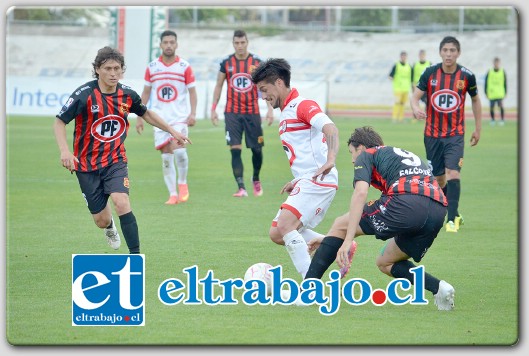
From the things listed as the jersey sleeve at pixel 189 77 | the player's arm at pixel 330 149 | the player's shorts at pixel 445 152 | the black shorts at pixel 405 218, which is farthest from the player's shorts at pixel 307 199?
the jersey sleeve at pixel 189 77

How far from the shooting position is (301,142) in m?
8.35

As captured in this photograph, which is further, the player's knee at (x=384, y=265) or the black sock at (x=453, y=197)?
the black sock at (x=453, y=197)

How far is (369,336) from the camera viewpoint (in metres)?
6.84

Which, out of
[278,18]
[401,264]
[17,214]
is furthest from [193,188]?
[278,18]

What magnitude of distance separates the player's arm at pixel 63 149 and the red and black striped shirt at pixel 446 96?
15.4ft

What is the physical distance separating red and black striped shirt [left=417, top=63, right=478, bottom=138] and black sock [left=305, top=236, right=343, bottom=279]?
4.76 meters

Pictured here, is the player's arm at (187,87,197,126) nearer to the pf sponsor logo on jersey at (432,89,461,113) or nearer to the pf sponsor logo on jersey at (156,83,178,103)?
the pf sponsor logo on jersey at (156,83,178,103)

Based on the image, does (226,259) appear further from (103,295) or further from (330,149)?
(103,295)

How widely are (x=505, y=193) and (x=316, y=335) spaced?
9346 millimetres

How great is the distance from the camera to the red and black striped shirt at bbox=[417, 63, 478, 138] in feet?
39.6

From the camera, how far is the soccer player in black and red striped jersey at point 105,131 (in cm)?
916

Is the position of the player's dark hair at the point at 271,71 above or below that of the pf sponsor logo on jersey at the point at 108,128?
above

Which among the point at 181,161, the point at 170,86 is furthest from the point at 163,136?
the point at 170,86

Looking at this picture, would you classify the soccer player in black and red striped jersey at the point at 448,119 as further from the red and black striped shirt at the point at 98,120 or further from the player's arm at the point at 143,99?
the red and black striped shirt at the point at 98,120
